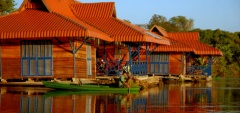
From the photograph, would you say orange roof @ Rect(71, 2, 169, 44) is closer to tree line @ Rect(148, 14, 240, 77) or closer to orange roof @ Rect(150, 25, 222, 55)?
orange roof @ Rect(150, 25, 222, 55)

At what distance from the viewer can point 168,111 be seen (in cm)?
1922

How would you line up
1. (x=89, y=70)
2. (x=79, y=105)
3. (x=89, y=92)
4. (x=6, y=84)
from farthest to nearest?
(x=89, y=70), (x=6, y=84), (x=89, y=92), (x=79, y=105)

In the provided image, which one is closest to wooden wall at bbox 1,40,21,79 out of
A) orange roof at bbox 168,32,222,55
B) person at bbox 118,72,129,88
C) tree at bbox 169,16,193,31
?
person at bbox 118,72,129,88

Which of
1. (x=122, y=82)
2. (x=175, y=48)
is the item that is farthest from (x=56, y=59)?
(x=175, y=48)

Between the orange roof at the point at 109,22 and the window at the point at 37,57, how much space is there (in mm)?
5991

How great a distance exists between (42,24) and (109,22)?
804 cm

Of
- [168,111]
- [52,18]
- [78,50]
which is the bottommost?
[168,111]

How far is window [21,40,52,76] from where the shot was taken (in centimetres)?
3331

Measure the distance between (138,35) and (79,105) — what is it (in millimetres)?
16423

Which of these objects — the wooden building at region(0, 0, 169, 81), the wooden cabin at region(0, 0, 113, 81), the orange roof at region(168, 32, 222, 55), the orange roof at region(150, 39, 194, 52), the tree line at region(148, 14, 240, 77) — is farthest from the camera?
the tree line at region(148, 14, 240, 77)

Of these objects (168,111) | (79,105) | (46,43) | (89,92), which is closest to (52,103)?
(79,105)

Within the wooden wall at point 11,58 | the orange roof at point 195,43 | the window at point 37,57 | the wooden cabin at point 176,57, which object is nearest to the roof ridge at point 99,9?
the window at point 37,57

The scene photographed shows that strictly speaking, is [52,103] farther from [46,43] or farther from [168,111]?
[46,43]

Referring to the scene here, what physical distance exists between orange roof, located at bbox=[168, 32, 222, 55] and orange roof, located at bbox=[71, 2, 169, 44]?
12.7 meters
